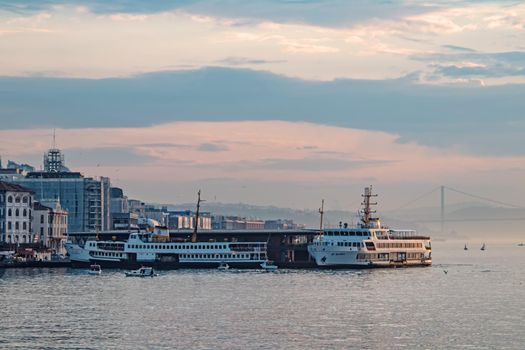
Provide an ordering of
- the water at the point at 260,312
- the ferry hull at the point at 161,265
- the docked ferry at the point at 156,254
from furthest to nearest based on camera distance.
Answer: the docked ferry at the point at 156,254 < the ferry hull at the point at 161,265 < the water at the point at 260,312

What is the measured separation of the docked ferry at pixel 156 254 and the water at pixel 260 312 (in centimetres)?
2177

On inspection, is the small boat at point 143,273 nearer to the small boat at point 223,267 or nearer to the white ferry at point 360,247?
the small boat at point 223,267

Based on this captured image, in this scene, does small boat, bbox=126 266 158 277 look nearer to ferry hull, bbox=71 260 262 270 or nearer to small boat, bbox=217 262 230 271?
ferry hull, bbox=71 260 262 270

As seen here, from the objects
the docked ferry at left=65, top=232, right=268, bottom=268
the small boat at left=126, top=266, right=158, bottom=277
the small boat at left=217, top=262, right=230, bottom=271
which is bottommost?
the small boat at left=126, top=266, right=158, bottom=277

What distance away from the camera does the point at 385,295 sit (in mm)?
119625

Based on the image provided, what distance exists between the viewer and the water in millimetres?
78938

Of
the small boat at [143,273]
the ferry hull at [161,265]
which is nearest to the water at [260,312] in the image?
the small boat at [143,273]

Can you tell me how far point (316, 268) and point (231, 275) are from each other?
1004 inches

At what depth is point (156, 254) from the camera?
578ft

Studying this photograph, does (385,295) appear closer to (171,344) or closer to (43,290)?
(43,290)

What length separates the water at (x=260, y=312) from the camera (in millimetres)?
78938

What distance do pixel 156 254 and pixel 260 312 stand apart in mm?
79125

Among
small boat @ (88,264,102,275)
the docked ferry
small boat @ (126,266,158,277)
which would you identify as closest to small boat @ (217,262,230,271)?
the docked ferry

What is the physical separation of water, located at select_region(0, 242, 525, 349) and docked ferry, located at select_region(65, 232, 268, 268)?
21.8 meters
